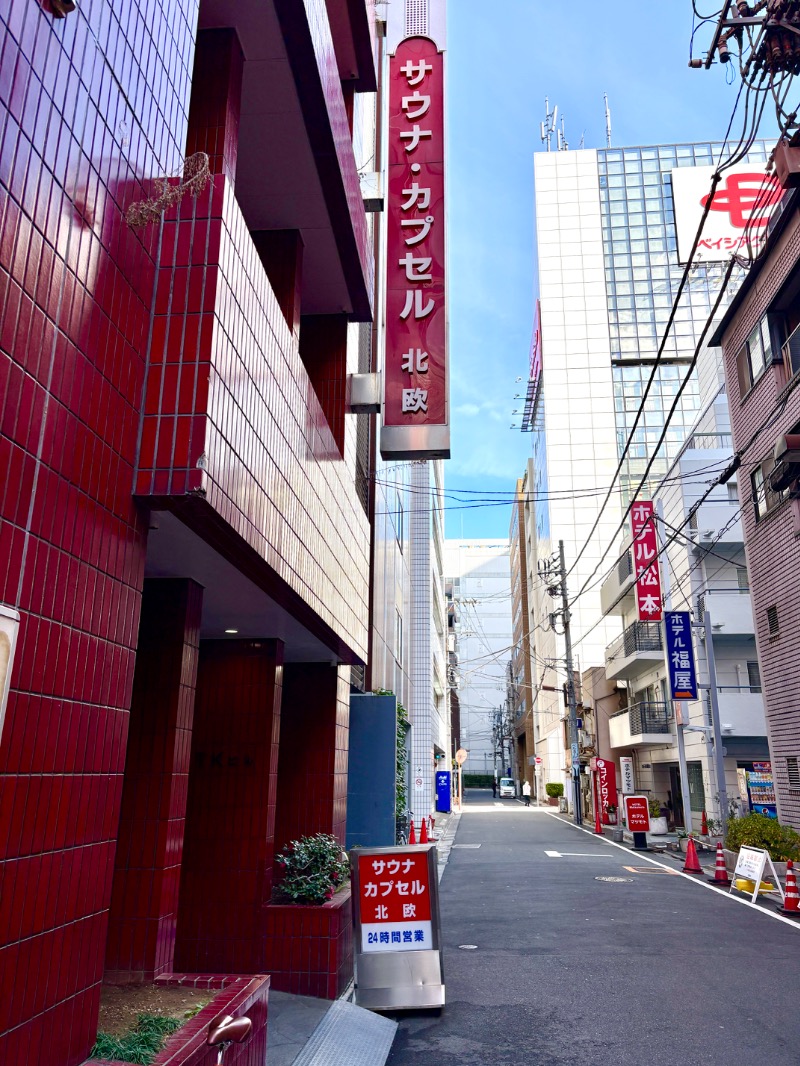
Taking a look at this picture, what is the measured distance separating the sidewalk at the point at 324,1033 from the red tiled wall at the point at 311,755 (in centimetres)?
237

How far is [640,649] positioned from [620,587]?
5.43 metres

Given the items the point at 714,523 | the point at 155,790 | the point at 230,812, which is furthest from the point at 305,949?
the point at 714,523

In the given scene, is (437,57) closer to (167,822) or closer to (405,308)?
(405,308)

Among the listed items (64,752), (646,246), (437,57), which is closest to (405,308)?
(437,57)

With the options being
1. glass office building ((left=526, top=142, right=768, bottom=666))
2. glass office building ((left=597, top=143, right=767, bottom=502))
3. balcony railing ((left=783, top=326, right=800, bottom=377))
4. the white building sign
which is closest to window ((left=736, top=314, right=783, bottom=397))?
balcony railing ((left=783, top=326, right=800, bottom=377))

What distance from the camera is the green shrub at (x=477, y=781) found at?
383 feet

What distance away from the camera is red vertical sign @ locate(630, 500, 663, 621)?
28797 millimetres

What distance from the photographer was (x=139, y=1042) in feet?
13.6

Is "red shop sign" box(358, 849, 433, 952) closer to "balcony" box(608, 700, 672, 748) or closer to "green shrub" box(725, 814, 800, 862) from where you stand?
"green shrub" box(725, 814, 800, 862)

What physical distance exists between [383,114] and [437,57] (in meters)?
2.85

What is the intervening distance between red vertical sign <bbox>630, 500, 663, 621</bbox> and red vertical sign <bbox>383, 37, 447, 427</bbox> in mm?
18437

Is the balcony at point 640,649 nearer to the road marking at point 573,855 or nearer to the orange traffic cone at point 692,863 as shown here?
the road marking at point 573,855

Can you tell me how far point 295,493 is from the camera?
7156 mm

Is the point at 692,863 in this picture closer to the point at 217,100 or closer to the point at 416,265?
the point at 416,265
